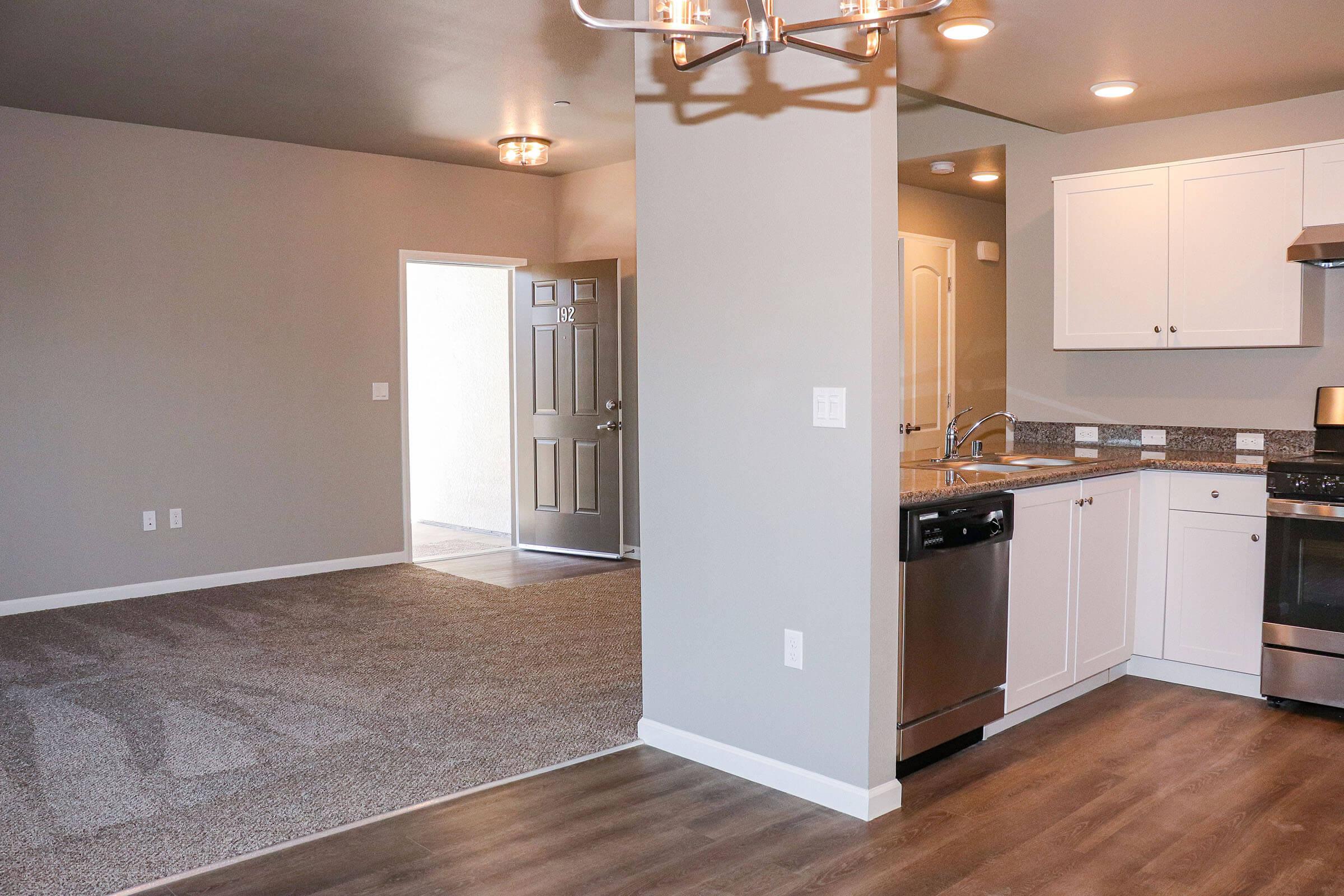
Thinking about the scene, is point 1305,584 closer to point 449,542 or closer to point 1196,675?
point 1196,675

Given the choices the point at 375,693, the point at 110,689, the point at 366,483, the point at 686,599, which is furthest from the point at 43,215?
the point at 686,599

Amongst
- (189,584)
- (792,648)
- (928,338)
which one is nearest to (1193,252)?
(928,338)

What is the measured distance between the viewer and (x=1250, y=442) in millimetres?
4523

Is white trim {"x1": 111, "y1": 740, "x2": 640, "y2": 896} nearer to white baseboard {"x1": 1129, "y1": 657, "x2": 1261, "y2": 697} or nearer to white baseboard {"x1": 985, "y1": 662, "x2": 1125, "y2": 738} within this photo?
white baseboard {"x1": 985, "y1": 662, "x2": 1125, "y2": 738}

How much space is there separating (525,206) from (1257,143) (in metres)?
4.62

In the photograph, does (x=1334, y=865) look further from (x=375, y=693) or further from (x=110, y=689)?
(x=110, y=689)

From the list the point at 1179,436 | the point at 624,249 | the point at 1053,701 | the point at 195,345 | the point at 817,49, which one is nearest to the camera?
the point at 817,49

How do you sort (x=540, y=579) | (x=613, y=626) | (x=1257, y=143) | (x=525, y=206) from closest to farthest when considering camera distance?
(x=1257, y=143) < (x=613, y=626) < (x=540, y=579) < (x=525, y=206)

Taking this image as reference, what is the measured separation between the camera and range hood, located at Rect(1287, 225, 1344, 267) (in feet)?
12.6

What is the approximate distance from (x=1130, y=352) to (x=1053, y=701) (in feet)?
6.18

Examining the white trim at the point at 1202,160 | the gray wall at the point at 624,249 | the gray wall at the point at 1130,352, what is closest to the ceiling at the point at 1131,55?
the gray wall at the point at 1130,352

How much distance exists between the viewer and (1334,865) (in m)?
2.56

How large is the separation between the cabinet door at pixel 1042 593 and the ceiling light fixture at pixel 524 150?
3.83 meters

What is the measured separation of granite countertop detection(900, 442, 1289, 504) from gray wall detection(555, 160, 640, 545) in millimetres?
2684
